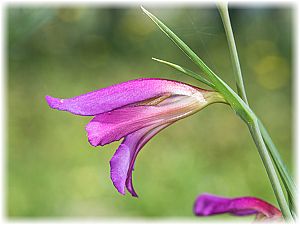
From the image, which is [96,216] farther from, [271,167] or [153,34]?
[271,167]

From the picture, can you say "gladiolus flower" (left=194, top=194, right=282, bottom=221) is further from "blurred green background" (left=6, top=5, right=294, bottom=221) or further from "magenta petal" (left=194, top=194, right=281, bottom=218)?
"blurred green background" (left=6, top=5, right=294, bottom=221)

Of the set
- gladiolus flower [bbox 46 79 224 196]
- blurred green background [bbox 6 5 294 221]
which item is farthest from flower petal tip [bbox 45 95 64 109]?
blurred green background [bbox 6 5 294 221]

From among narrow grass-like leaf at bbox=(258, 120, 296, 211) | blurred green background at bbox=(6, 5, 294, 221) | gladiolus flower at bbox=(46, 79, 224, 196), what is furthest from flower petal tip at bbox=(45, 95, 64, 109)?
blurred green background at bbox=(6, 5, 294, 221)

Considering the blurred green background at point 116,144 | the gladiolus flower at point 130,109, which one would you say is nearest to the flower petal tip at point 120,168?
the gladiolus flower at point 130,109

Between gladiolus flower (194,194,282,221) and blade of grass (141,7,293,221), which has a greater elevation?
blade of grass (141,7,293,221)

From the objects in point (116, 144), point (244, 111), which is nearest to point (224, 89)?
point (244, 111)

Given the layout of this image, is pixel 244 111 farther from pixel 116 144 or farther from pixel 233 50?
pixel 116 144

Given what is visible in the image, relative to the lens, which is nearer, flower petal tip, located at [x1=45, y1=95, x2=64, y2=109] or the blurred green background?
flower petal tip, located at [x1=45, y1=95, x2=64, y2=109]

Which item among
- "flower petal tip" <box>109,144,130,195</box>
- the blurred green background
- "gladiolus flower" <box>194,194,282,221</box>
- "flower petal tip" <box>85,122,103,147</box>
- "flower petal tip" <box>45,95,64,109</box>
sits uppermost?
the blurred green background

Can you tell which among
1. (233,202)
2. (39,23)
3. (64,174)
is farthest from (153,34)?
(233,202)
